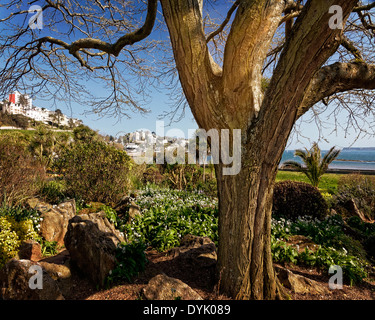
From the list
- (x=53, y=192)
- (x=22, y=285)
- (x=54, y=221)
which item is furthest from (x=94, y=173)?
(x=22, y=285)

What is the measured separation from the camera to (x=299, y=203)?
698 cm

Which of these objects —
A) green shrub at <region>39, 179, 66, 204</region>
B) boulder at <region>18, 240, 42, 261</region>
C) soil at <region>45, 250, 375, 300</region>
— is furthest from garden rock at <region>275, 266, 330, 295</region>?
green shrub at <region>39, 179, 66, 204</region>

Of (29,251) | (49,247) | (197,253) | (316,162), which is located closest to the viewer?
(197,253)

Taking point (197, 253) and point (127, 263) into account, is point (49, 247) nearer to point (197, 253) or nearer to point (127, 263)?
point (127, 263)

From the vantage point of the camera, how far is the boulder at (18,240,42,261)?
3738 millimetres

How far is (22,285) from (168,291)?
151 cm

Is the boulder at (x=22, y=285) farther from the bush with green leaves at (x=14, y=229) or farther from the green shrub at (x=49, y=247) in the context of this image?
the green shrub at (x=49, y=247)

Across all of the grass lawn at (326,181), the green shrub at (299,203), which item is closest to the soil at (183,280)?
the green shrub at (299,203)

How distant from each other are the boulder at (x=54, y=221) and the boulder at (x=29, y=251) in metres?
0.69

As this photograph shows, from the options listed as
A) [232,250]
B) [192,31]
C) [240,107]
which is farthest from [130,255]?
[192,31]

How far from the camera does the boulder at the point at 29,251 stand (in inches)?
147

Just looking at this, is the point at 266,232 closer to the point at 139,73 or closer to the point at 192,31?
the point at 192,31
